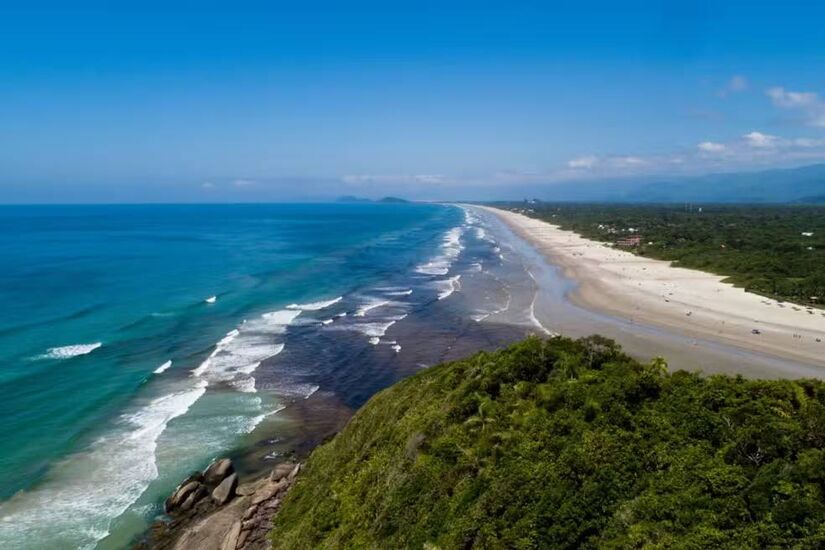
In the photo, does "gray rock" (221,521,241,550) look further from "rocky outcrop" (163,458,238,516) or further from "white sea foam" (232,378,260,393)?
"white sea foam" (232,378,260,393)

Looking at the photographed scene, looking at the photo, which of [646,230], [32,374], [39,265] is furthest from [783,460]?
[646,230]

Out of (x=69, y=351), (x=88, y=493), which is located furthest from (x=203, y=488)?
(x=69, y=351)

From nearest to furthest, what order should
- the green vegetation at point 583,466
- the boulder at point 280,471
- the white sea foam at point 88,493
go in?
the green vegetation at point 583,466 → the white sea foam at point 88,493 → the boulder at point 280,471

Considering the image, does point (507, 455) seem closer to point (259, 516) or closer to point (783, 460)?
point (783, 460)

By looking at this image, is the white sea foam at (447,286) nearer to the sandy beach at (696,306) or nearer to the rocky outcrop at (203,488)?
the sandy beach at (696,306)

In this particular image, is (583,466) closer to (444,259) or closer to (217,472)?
(217,472)

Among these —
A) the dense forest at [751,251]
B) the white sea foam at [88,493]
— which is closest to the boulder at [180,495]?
the white sea foam at [88,493]

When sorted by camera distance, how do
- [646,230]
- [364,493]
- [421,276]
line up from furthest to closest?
1. [646,230]
2. [421,276]
3. [364,493]
